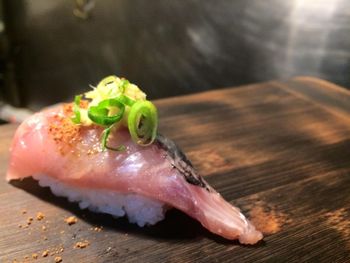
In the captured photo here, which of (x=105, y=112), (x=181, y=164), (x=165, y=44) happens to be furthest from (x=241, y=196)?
(x=165, y=44)

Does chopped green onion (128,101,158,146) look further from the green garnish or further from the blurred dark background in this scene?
the blurred dark background

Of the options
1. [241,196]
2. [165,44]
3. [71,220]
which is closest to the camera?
[71,220]

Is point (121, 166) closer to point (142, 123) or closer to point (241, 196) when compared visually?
point (142, 123)

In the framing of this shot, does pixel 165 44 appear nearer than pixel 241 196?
No

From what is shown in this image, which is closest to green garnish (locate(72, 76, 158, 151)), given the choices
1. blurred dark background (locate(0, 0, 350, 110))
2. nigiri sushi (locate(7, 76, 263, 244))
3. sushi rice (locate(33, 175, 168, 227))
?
nigiri sushi (locate(7, 76, 263, 244))

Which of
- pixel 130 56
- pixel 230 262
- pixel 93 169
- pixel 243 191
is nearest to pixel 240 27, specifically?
pixel 130 56

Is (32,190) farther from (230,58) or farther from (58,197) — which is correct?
(230,58)
